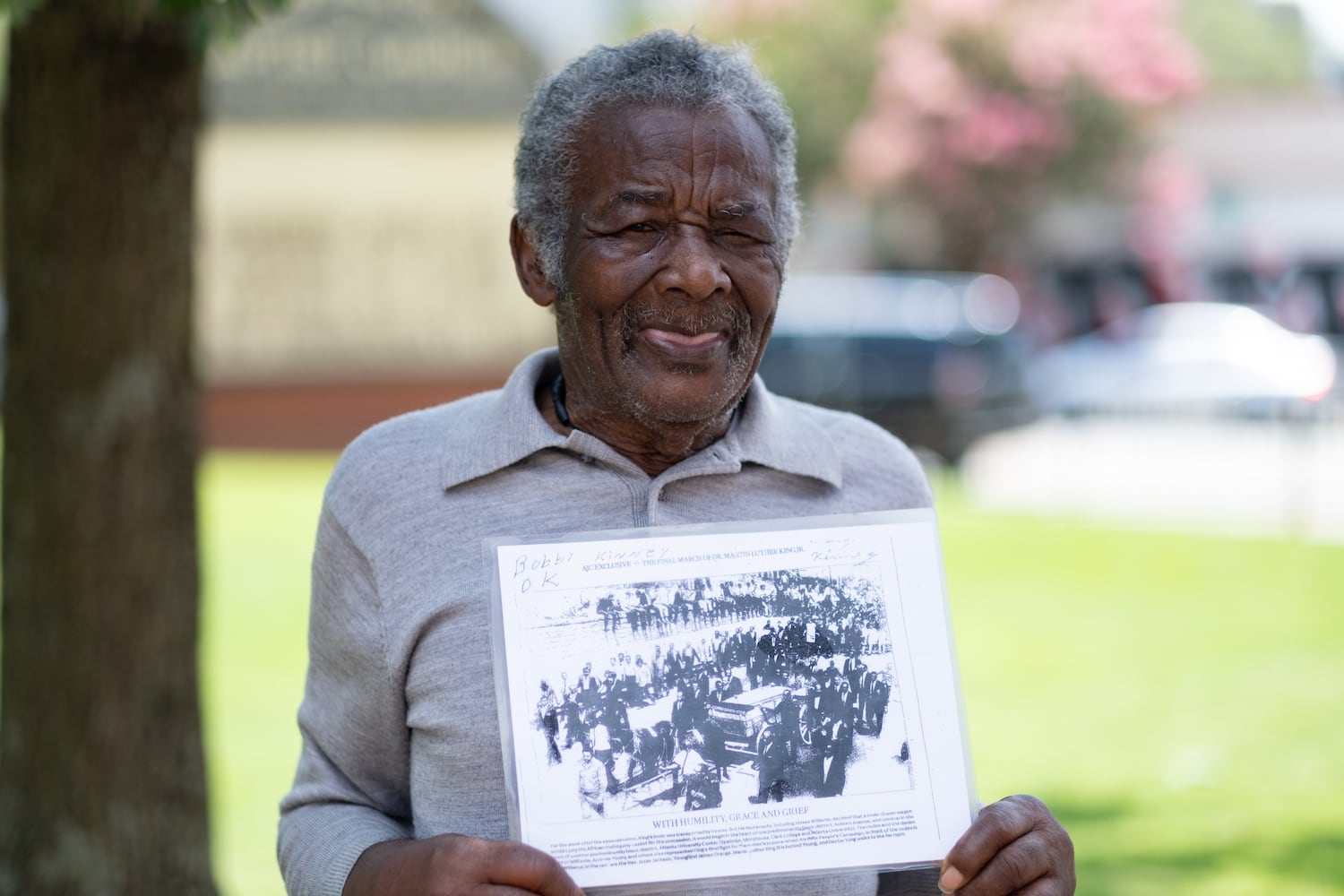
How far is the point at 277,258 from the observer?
58.2 ft

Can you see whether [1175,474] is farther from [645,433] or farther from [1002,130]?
[645,433]

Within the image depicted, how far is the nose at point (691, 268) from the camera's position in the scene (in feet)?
6.65

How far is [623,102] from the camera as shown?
2.07 meters

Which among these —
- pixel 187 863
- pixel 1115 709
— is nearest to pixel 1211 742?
pixel 1115 709

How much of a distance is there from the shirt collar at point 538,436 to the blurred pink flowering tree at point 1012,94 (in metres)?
27.2

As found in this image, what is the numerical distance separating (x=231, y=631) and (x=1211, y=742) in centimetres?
536

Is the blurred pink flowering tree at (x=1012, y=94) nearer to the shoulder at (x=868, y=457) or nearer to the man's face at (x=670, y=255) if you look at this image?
the shoulder at (x=868, y=457)

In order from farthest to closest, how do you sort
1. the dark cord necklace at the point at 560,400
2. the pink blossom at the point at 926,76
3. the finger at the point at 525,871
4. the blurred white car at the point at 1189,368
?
the pink blossom at the point at 926,76 → the blurred white car at the point at 1189,368 → the dark cord necklace at the point at 560,400 → the finger at the point at 525,871

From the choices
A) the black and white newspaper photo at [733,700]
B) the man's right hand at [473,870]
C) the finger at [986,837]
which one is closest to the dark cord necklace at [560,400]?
the black and white newspaper photo at [733,700]

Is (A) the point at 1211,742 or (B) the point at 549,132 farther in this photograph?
(A) the point at 1211,742

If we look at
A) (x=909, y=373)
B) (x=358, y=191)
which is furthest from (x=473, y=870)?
(x=358, y=191)

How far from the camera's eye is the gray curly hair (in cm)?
208

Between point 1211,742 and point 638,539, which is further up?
point 638,539

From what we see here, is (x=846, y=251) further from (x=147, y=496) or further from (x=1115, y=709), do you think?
(x=147, y=496)
